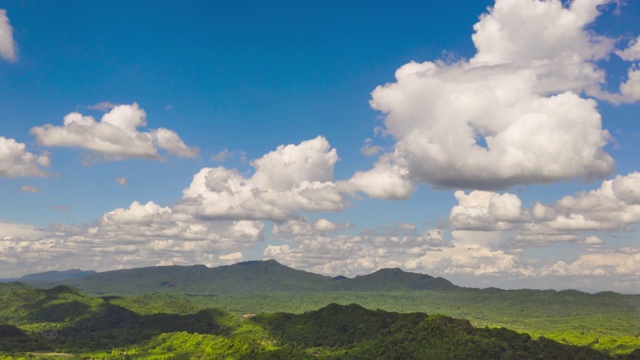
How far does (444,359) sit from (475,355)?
34.6ft

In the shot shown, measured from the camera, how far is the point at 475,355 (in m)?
196

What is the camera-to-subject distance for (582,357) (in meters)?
197

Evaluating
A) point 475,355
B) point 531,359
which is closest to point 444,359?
point 475,355

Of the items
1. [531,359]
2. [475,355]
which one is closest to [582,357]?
[531,359]

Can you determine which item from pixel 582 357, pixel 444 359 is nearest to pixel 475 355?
pixel 444 359

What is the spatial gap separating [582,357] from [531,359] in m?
18.7

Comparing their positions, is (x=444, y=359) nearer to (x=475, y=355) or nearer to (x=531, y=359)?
(x=475, y=355)

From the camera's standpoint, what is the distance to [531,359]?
19425cm

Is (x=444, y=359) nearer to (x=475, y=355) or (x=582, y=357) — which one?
(x=475, y=355)

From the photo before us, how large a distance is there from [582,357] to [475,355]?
36964 mm

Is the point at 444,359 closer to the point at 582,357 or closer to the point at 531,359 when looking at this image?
the point at 531,359

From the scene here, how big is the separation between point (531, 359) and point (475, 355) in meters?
18.5

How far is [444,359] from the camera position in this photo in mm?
198625
